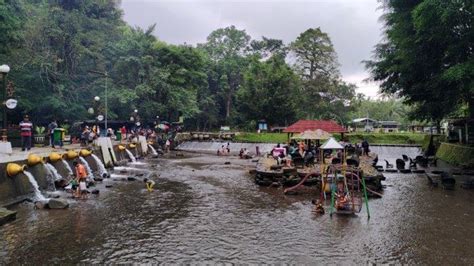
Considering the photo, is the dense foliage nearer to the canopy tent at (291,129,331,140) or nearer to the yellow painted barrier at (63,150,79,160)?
the yellow painted barrier at (63,150,79,160)

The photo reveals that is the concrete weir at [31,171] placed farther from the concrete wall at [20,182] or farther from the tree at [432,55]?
the tree at [432,55]

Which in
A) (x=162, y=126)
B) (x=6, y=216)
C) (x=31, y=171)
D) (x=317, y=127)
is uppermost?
(x=162, y=126)

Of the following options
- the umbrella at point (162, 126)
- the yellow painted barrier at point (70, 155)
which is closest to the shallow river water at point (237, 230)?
the yellow painted barrier at point (70, 155)

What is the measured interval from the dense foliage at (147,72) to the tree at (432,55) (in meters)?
23.1

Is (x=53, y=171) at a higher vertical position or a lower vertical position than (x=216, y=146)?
lower

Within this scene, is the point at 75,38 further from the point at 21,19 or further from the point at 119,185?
the point at 119,185

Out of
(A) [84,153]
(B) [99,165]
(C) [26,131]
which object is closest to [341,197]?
(A) [84,153]

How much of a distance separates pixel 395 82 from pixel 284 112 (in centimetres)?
2779

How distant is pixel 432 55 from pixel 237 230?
728 inches

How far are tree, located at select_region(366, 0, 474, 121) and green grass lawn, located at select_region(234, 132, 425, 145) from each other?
1901 centimetres

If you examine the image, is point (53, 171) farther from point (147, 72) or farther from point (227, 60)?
point (227, 60)

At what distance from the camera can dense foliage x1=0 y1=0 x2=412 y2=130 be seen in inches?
1387

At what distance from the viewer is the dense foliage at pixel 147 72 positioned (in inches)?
1387

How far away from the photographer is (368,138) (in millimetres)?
48656
